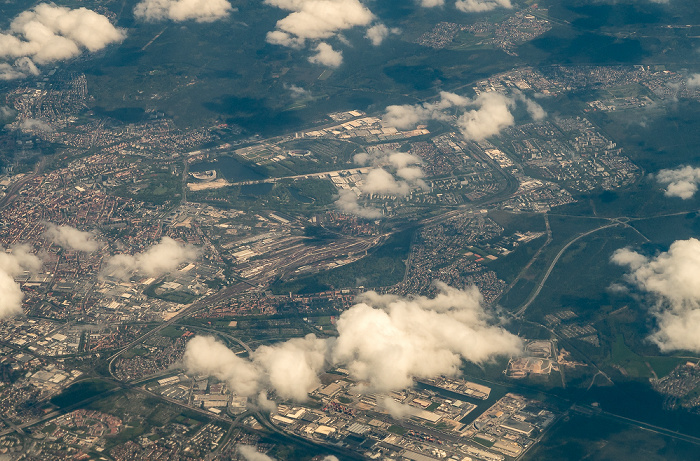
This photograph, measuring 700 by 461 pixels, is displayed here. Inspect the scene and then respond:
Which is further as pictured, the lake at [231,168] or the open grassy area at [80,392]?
the lake at [231,168]

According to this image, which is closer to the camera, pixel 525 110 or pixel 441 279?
pixel 441 279

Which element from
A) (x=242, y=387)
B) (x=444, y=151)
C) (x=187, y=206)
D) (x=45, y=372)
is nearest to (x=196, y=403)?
(x=242, y=387)

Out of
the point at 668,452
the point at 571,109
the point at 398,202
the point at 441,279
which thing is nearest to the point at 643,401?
the point at 668,452

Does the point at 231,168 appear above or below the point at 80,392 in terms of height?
above

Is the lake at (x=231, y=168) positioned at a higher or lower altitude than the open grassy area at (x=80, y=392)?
higher

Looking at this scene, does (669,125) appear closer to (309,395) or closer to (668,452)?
(668,452)

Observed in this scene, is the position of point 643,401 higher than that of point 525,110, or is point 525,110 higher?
point 525,110

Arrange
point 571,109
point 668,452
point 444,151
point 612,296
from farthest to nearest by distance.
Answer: point 571,109
point 444,151
point 612,296
point 668,452

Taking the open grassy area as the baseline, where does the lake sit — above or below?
above

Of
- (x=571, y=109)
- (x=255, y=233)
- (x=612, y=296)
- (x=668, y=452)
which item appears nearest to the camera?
(x=668, y=452)

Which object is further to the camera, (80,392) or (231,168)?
(231,168)

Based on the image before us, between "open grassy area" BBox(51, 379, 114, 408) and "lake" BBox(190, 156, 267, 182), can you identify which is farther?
"lake" BBox(190, 156, 267, 182)
